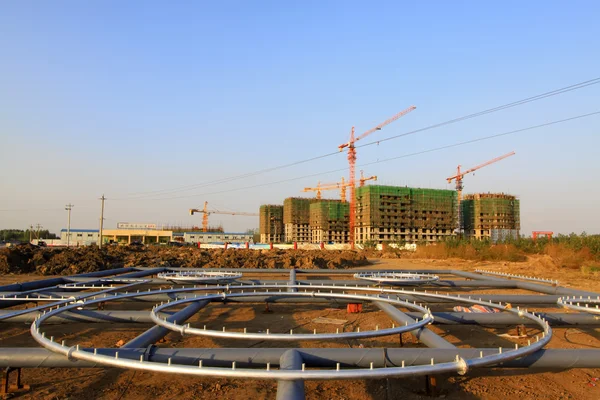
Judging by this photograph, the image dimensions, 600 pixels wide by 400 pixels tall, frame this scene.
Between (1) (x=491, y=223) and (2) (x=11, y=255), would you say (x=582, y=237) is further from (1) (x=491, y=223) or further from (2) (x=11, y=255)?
(1) (x=491, y=223)

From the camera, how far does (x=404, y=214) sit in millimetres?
68312

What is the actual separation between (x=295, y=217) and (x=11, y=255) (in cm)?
7405

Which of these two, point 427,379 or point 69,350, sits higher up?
point 69,350

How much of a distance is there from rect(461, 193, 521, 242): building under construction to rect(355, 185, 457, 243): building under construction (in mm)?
7329

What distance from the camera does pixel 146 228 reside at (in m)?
99.1

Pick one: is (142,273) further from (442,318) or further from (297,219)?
(297,219)

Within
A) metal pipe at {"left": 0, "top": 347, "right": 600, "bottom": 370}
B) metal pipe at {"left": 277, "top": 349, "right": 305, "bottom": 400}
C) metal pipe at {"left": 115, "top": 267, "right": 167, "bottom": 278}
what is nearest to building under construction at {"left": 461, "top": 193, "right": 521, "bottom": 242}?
metal pipe at {"left": 115, "top": 267, "right": 167, "bottom": 278}

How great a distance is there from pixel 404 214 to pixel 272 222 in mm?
45380

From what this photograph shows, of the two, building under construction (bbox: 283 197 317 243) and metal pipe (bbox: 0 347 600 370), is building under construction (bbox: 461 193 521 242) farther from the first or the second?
metal pipe (bbox: 0 347 600 370)

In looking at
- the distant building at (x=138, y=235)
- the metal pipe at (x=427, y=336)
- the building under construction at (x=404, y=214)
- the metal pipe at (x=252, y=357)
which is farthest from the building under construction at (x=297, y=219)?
the metal pipe at (x=252, y=357)

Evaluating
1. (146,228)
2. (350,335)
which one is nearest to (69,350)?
(350,335)

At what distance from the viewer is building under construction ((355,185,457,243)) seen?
217ft

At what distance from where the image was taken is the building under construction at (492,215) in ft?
244

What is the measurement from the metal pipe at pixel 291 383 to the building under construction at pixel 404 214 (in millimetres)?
62804
